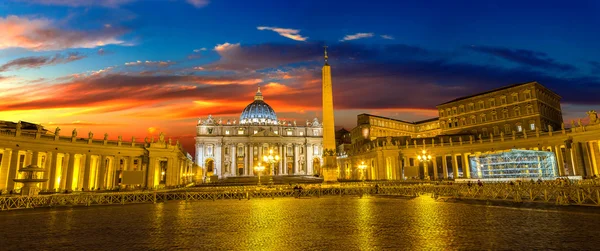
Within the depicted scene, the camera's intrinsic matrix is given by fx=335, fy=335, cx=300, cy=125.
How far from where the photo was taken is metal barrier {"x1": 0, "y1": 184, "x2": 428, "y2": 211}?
22922mm

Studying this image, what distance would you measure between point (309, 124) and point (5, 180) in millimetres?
98922

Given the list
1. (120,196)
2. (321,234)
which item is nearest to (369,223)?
(321,234)

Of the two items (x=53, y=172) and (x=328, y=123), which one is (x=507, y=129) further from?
(x=53, y=172)

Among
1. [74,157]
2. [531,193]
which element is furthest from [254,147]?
[531,193]

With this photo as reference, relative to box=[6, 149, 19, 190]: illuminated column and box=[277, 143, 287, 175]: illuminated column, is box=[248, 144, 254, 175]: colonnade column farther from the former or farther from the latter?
box=[6, 149, 19, 190]: illuminated column

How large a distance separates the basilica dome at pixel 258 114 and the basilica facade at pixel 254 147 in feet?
23.7

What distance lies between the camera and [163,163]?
70.1 metres

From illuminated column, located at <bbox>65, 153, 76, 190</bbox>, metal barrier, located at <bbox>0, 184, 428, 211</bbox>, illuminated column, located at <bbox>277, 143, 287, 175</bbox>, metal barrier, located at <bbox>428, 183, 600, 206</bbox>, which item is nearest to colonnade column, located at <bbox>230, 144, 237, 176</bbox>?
illuminated column, located at <bbox>277, 143, 287, 175</bbox>

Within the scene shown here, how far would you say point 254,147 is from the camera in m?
116

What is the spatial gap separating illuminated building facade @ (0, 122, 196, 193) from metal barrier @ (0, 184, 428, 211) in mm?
7714

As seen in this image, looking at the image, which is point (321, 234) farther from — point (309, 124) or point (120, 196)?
point (309, 124)

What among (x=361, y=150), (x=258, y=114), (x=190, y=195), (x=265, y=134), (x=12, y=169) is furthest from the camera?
(x=258, y=114)

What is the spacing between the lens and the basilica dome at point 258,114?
132 metres

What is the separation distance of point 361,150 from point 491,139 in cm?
2807
